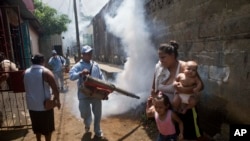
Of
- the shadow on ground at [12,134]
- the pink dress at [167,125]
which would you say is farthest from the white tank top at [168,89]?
the shadow on ground at [12,134]

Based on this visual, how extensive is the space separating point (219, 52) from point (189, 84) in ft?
5.08

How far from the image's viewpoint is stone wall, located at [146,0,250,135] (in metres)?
3.51

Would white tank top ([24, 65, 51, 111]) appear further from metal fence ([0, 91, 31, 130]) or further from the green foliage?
the green foliage

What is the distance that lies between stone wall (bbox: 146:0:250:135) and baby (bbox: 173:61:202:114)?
102 cm

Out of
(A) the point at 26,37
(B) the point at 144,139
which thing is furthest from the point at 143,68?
(A) the point at 26,37

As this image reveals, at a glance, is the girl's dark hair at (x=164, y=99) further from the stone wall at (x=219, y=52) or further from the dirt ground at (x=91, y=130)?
the dirt ground at (x=91, y=130)

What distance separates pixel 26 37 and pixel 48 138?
34.6ft

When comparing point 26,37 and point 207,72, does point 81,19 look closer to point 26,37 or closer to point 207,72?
point 26,37

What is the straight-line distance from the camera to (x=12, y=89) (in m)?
5.35

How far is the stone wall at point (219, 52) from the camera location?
3.51 m

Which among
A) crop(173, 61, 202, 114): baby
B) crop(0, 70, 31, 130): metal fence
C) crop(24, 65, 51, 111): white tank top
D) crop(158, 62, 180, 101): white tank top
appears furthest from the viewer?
crop(0, 70, 31, 130): metal fence

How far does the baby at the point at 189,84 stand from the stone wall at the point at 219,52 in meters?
1.02

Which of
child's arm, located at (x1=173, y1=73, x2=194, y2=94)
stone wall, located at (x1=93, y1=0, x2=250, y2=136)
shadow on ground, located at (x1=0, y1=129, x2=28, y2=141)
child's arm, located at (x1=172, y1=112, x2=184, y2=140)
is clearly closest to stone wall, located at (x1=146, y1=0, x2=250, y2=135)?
stone wall, located at (x1=93, y1=0, x2=250, y2=136)

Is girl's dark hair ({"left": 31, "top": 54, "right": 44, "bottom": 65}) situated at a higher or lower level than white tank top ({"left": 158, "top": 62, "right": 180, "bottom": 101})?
higher
